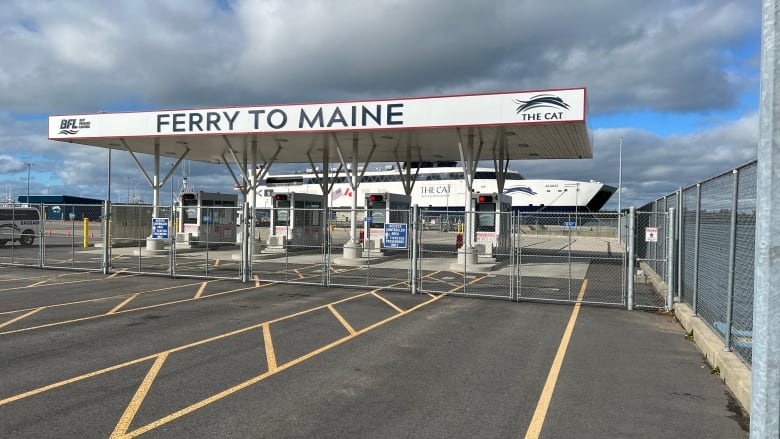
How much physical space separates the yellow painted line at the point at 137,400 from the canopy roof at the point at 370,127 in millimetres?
12854

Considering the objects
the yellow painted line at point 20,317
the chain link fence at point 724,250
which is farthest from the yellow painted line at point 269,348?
the chain link fence at point 724,250

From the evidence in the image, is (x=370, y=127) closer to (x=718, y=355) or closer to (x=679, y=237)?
(x=679, y=237)

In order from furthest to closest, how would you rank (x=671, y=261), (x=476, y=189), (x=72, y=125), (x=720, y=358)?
(x=476, y=189)
(x=72, y=125)
(x=671, y=261)
(x=720, y=358)

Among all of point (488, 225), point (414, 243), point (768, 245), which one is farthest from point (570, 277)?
point (768, 245)

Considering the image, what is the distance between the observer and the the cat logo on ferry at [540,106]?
1644 centimetres

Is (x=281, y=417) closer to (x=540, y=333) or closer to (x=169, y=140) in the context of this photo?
(x=540, y=333)

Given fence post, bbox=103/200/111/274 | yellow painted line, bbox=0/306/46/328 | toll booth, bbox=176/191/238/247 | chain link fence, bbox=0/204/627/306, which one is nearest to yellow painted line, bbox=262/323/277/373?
chain link fence, bbox=0/204/627/306

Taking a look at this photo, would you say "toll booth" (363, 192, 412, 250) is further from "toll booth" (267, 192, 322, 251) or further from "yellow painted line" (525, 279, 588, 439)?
"yellow painted line" (525, 279, 588, 439)

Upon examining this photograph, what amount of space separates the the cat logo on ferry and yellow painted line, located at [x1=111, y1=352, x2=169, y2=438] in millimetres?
13111

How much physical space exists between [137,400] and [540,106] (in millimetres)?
14307

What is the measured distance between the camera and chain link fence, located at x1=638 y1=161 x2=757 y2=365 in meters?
6.31

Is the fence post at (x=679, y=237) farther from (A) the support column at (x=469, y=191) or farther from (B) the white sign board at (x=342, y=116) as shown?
(A) the support column at (x=469, y=191)

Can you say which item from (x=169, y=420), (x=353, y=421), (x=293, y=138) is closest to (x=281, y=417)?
(x=353, y=421)

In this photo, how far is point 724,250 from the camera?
7.46 meters
